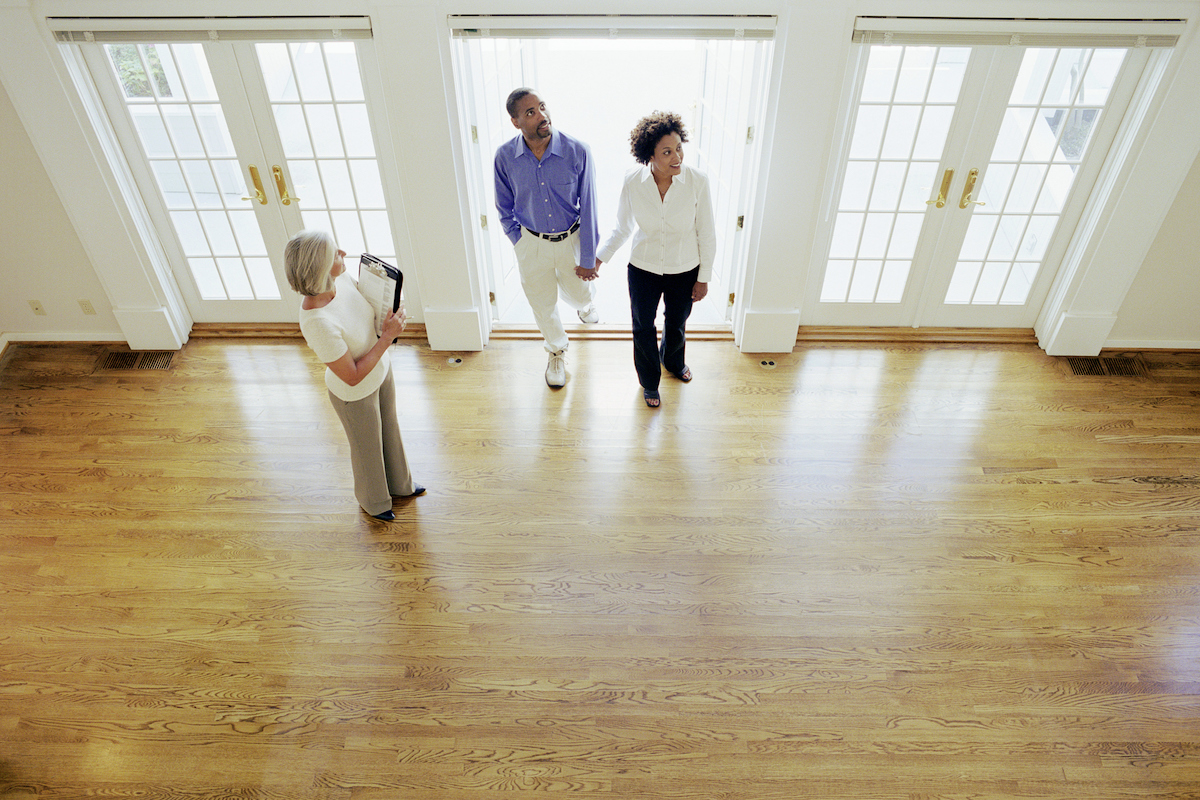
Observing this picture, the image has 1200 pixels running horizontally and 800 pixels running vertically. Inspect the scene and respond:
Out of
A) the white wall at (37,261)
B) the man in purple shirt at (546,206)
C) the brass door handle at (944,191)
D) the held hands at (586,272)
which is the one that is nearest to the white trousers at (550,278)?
the man in purple shirt at (546,206)

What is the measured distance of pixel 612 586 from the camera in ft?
9.60

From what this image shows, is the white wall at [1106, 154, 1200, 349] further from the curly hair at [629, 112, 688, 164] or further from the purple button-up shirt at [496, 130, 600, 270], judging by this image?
the purple button-up shirt at [496, 130, 600, 270]

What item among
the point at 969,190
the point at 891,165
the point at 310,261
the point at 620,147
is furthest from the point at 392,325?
the point at 620,147

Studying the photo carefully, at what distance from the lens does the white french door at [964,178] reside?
137 inches

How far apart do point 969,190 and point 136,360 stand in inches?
201

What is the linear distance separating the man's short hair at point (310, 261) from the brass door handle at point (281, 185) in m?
1.90

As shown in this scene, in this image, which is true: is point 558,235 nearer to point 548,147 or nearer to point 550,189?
point 550,189

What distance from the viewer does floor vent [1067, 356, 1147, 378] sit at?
4098 mm

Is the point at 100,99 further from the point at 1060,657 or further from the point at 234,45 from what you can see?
the point at 1060,657

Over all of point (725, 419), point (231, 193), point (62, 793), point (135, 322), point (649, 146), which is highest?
point (649, 146)

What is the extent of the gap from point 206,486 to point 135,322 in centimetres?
153

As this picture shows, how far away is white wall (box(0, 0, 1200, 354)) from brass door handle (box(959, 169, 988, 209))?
0.74m

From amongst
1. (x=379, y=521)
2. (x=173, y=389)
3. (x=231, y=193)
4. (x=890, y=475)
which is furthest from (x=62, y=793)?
(x=890, y=475)

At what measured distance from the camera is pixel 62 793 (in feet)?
7.55
